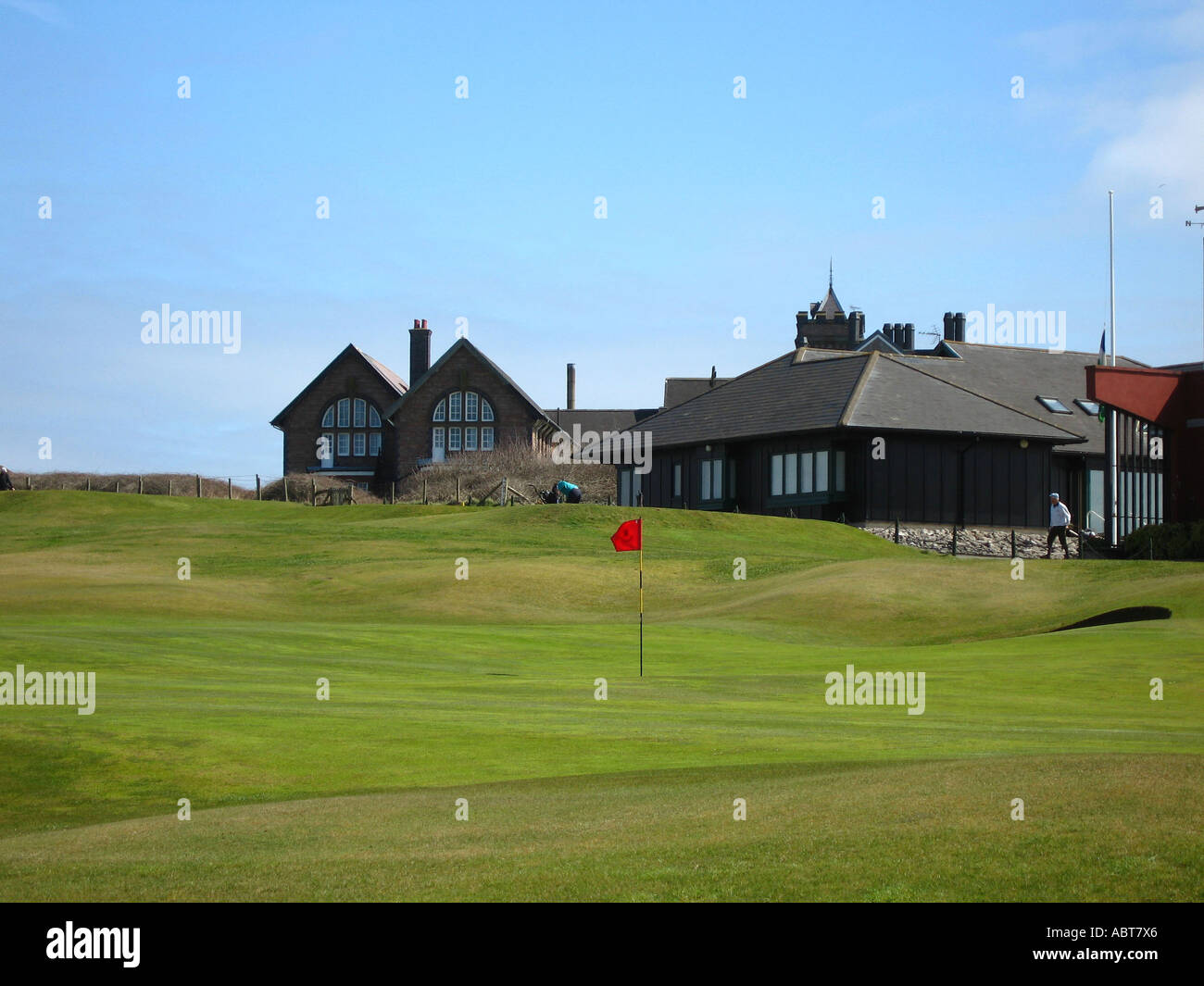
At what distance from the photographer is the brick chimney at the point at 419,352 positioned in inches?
4045

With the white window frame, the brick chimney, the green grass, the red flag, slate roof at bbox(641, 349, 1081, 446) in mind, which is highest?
the brick chimney

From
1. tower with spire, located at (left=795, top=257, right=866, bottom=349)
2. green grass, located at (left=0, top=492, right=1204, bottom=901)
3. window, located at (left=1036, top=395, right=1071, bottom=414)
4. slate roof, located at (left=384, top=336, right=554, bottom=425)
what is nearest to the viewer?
green grass, located at (left=0, top=492, right=1204, bottom=901)

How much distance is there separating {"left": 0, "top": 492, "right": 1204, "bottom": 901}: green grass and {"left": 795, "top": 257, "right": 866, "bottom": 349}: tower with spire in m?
116

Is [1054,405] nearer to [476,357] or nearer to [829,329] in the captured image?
[476,357]

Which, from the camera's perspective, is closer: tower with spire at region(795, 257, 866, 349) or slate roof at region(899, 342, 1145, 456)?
slate roof at region(899, 342, 1145, 456)

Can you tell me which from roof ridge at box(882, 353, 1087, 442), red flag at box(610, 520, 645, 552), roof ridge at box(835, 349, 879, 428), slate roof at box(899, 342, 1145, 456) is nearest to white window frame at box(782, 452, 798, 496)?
roof ridge at box(835, 349, 879, 428)

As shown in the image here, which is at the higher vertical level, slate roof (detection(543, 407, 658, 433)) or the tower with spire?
the tower with spire

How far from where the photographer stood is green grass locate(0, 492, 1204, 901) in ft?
34.4

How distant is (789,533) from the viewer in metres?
60.2

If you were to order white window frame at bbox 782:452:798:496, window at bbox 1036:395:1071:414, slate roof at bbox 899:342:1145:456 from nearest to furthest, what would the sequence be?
white window frame at bbox 782:452:798:496 → slate roof at bbox 899:342:1145:456 → window at bbox 1036:395:1071:414

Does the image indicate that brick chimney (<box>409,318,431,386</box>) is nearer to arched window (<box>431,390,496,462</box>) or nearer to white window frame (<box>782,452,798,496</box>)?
arched window (<box>431,390,496,462</box>)

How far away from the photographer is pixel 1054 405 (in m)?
75.7
